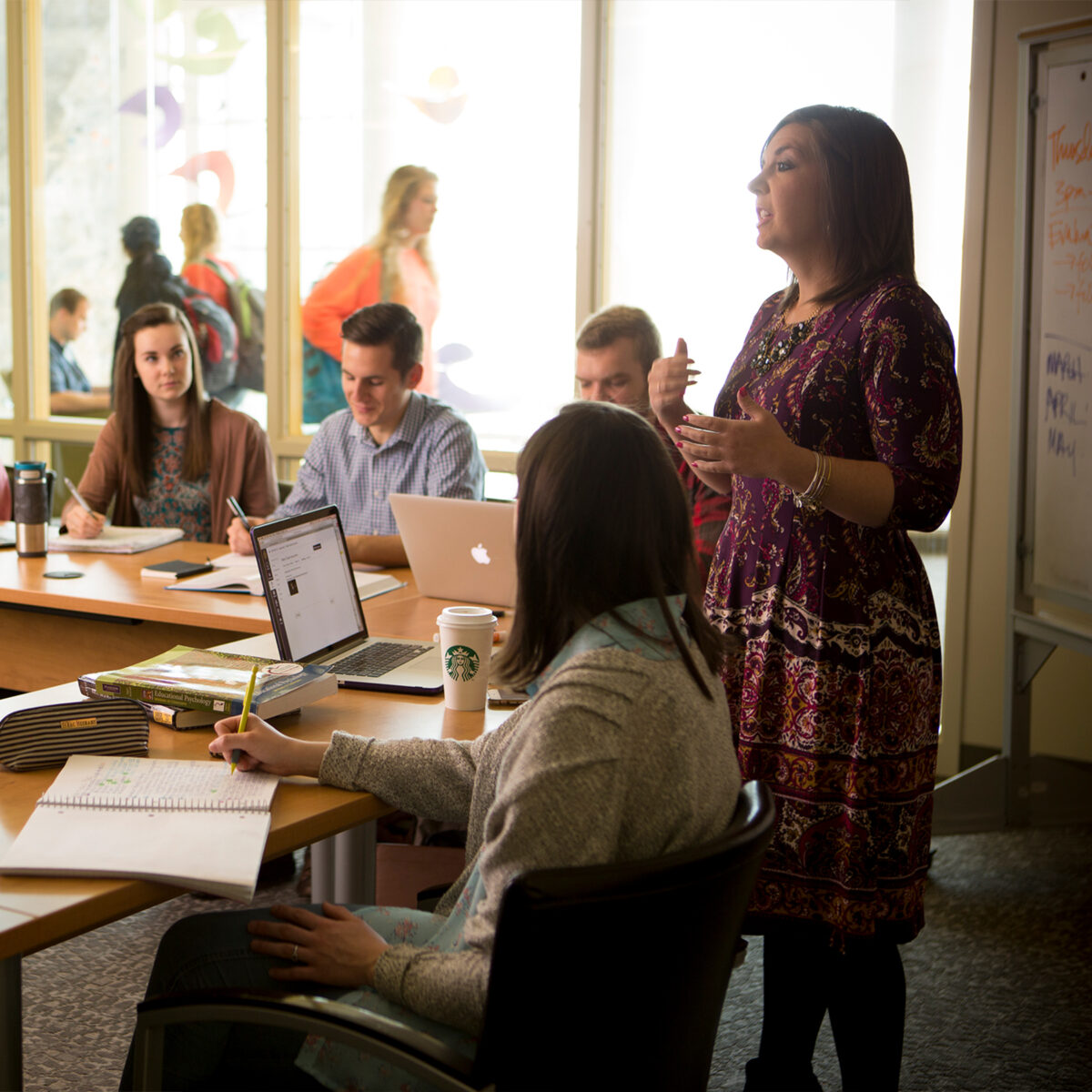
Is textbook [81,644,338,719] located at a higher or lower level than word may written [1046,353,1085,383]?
lower

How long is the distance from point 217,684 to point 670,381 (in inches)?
33.0

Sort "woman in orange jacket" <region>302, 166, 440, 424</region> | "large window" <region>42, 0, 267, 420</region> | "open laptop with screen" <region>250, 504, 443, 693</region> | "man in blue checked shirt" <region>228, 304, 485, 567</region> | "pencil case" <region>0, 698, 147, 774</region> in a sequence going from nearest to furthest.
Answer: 1. "pencil case" <region>0, 698, 147, 774</region>
2. "open laptop with screen" <region>250, 504, 443, 693</region>
3. "man in blue checked shirt" <region>228, 304, 485, 567</region>
4. "woman in orange jacket" <region>302, 166, 440, 424</region>
5. "large window" <region>42, 0, 267, 420</region>

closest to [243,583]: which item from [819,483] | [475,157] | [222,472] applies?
[222,472]

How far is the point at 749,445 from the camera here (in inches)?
61.2

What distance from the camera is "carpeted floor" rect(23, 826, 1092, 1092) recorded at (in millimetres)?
2080

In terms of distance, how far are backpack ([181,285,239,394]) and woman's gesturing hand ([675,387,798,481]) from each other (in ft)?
12.8

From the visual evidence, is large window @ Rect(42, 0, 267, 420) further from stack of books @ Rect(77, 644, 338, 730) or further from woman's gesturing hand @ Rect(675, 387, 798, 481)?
woman's gesturing hand @ Rect(675, 387, 798, 481)

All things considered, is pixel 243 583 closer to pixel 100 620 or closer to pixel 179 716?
pixel 100 620

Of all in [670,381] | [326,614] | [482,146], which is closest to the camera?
[670,381]

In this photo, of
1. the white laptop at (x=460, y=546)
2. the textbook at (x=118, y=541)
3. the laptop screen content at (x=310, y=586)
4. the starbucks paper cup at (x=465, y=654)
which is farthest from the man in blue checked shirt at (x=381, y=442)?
the starbucks paper cup at (x=465, y=654)

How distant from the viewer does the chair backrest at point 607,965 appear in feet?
2.80

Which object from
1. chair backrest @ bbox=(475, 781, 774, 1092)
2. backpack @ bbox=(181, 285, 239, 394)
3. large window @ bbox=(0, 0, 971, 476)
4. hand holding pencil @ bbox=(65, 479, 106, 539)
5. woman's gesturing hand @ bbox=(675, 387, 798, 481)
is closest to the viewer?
chair backrest @ bbox=(475, 781, 774, 1092)

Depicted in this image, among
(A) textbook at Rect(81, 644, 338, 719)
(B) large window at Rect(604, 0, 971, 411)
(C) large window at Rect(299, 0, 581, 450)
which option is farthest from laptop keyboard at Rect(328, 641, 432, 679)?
(C) large window at Rect(299, 0, 581, 450)

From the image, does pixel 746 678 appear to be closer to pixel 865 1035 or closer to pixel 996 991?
pixel 865 1035
